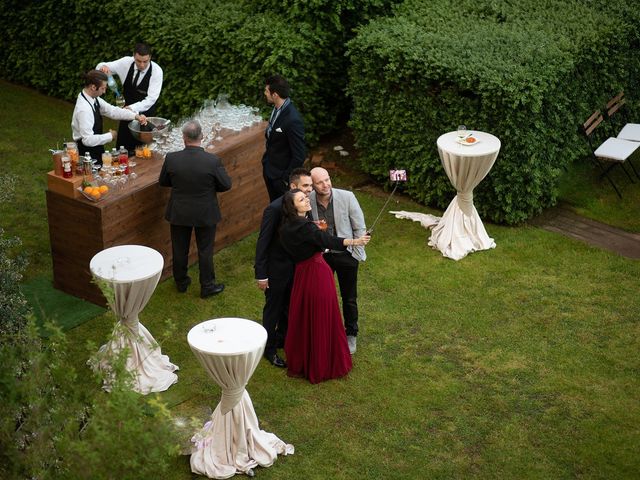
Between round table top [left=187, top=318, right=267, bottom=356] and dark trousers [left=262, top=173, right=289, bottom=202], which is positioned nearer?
round table top [left=187, top=318, right=267, bottom=356]

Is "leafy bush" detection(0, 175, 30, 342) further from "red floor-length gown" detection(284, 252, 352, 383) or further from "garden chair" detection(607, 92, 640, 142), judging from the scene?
"garden chair" detection(607, 92, 640, 142)

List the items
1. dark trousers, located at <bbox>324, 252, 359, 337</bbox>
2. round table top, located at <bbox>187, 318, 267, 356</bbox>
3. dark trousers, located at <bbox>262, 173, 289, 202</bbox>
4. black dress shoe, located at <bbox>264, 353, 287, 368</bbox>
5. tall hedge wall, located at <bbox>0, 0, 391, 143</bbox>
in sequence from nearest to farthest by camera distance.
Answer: round table top, located at <bbox>187, 318, 267, 356</bbox> → dark trousers, located at <bbox>324, 252, 359, 337</bbox> → black dress shoe, located at <bbox>264, 353, 287, 368</bbox> → dark trousers, located at <bbox>262, 173, 289, 202</bbox> → tall hedge wall, located at <bbox>0, 0, 391, 143</bbox>

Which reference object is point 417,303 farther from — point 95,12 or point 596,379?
point 95,12

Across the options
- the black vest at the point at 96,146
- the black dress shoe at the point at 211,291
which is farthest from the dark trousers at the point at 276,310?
the black vest at the point at 96,146

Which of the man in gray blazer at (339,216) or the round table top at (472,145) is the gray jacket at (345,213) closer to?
the man in gray blazer at (339,216)

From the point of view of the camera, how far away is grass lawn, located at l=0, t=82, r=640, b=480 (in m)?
6.82

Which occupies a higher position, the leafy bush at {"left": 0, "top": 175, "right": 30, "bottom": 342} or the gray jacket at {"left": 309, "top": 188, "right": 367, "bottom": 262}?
the gray jacket at {"left": 309, "top": 188, "right": 367, "bottom": 262}

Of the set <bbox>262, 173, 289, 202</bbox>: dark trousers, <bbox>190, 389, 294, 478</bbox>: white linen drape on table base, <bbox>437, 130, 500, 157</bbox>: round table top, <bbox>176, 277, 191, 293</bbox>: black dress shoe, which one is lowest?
<bbox>176, 277, 191, 293</bbox>: black dress shoe

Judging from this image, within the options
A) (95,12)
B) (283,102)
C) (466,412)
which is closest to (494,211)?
(283,102)

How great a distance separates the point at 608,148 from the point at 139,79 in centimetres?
518

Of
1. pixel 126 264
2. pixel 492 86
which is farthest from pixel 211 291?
pixel 492 86

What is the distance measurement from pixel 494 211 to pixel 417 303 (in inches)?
75.1

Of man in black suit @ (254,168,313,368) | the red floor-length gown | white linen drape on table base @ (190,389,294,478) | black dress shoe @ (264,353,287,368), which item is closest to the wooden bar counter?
man in black suit @ (254,168,313,368)

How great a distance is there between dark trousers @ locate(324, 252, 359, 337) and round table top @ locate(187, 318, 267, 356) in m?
1.13
